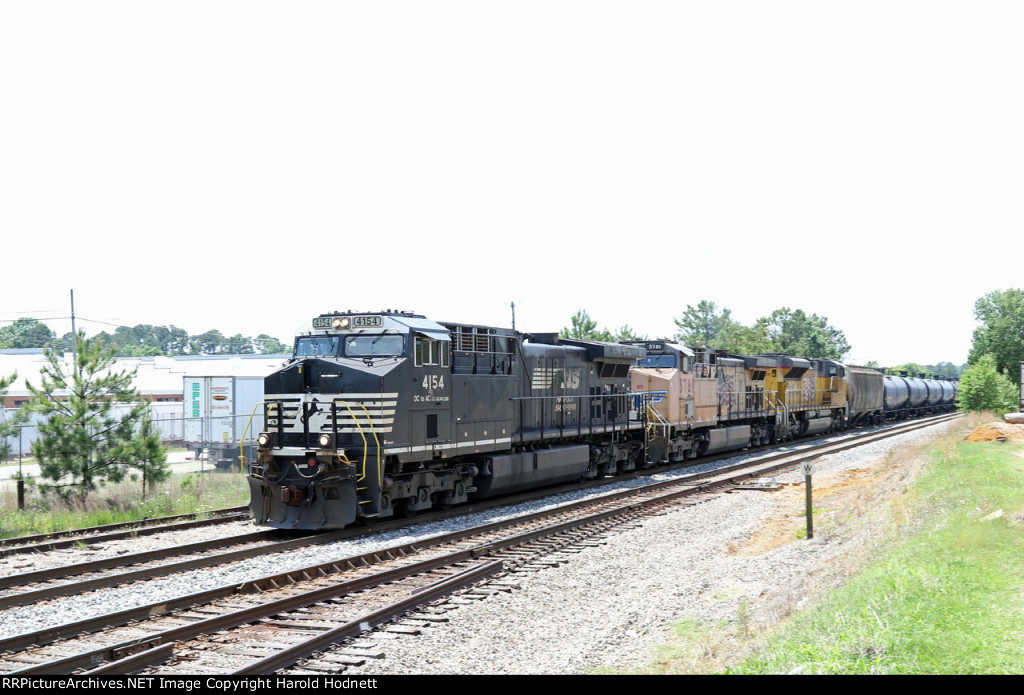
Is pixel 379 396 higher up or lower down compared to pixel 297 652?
higher up

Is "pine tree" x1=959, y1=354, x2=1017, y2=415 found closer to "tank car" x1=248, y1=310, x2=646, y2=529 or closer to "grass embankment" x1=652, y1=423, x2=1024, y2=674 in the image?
"tank car" x1=248, y1=310, x2=646, y2=529

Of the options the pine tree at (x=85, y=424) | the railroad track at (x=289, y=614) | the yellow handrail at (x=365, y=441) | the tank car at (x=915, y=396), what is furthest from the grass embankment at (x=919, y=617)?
the tank car at (x=915, y=396)

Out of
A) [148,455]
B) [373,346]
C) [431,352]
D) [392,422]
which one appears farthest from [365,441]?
[148,455]

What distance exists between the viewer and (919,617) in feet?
23.2

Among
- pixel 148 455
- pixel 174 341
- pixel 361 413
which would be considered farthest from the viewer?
pixel 174 341

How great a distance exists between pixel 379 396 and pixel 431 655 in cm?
655

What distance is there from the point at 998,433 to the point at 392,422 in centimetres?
2220

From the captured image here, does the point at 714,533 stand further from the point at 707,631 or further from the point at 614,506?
the point at 707,631

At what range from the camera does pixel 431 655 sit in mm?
7328

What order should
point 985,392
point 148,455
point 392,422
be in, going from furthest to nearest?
point 985,392 < point 148,455 < point 392,422

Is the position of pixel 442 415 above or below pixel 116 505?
above

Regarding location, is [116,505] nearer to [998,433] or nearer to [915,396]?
[998,433]

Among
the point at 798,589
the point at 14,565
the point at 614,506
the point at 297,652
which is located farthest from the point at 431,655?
the point at 614,506

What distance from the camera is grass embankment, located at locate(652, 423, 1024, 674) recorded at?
6.01 metres
